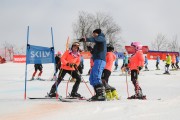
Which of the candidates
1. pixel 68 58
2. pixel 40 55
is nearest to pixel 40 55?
pixel 40 55

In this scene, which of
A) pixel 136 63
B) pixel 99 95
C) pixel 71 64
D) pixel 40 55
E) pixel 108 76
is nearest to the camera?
pixel 99 95

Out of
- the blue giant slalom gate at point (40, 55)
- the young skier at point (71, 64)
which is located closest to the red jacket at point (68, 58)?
the young skier at point (71, 64)

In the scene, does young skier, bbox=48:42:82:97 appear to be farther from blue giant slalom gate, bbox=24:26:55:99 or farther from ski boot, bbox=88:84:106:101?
ski boot, bbox=88:84:106:101

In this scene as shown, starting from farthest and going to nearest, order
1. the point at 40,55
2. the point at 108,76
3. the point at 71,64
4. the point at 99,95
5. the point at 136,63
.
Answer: the point at 136,63
the point at 108,76
the point at 71,64
the point at 40,55
the point at 99,95

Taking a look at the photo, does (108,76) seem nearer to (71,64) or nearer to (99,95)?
(71,64)

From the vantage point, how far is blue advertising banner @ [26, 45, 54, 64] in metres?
10.0

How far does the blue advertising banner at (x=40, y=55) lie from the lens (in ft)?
32.9

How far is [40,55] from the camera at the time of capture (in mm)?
10078

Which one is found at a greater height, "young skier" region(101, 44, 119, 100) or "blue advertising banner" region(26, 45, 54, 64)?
"blue advertising banner" region(26, 45, 54, 64)

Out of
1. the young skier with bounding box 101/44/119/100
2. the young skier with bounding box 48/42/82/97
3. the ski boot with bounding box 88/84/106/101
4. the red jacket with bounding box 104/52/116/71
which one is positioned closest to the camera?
the ski boot with bounding box 88/84/106/101

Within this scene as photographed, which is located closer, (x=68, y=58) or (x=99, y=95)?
(x=99, y=95)

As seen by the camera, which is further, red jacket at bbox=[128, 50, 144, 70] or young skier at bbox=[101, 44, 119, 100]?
red jacket at bbox=[128, 50, 144, 70]

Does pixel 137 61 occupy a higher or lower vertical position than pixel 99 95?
higher

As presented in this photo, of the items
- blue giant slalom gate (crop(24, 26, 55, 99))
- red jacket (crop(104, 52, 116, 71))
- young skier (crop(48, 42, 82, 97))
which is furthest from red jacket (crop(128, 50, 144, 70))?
blue giant slalom gate (crop(24, 26, 55, 99))
